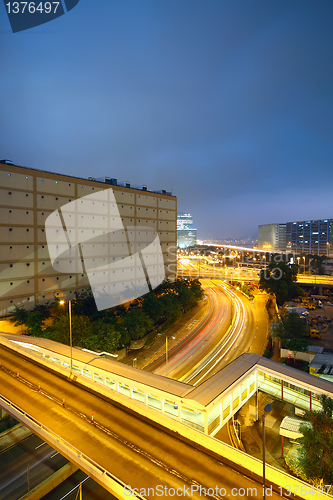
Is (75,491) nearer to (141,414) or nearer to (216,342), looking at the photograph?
(141,414)

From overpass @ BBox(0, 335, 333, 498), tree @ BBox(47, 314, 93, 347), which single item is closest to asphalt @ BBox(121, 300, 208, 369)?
tree @ BBox(47, 314, 93, 347)

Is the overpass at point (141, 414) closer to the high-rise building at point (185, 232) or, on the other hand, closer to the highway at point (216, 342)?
the highway at point (216, 342)

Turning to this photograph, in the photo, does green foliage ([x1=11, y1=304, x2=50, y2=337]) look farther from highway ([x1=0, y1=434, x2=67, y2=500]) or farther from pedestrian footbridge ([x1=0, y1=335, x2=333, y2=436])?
pedestrian footbridge ([x1=0, y1=335, x2=333, y2=436])

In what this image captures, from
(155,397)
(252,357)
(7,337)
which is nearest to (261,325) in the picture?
(252,357)

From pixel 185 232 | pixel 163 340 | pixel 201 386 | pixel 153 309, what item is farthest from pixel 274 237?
pixel 201 386

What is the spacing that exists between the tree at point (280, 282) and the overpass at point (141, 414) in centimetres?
2283

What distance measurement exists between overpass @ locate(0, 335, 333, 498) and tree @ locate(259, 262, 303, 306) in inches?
899

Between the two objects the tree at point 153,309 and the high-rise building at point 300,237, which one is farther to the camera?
the high-rise building at point 300,237

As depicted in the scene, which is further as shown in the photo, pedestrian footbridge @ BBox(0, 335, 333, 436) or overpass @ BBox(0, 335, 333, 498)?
pedestrian footbridge @ BBox(0, 335, 333, 436)

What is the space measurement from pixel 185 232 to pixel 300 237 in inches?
3346

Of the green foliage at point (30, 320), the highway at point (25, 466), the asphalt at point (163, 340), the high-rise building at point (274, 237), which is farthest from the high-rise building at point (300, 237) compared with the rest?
the highway at point (25, 466)

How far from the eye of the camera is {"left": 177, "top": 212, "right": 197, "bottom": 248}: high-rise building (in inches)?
6693


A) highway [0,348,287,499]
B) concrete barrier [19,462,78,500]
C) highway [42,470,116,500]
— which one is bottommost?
highway [42,470,116,500]

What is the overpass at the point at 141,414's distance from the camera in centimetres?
620
